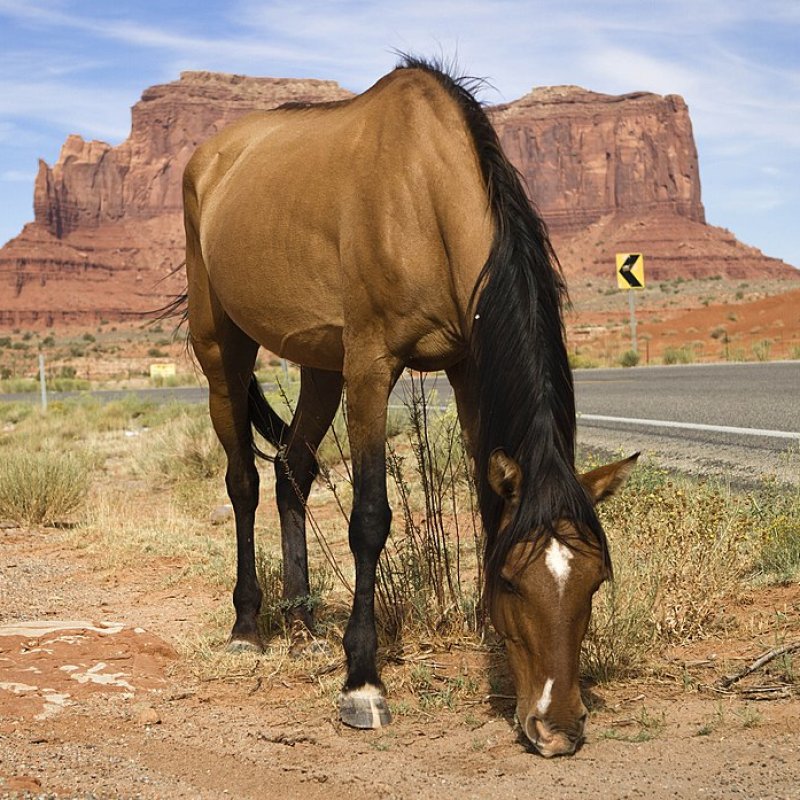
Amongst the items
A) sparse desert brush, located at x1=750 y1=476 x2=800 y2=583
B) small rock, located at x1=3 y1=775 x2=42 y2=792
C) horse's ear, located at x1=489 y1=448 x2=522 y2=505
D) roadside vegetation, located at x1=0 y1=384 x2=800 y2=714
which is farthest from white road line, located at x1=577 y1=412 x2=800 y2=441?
small rock, located at x1=3 y1=775 x2=42 y2=792

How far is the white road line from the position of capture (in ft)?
31.1

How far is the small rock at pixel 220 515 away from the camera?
29.2ft

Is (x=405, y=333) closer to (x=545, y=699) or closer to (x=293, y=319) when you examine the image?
(x=293, y=319)

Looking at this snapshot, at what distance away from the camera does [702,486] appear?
18.5 ft

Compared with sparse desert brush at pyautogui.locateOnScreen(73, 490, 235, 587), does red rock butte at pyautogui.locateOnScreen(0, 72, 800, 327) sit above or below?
above

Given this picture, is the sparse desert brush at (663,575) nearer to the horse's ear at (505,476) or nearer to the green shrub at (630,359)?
the horse's ear at (505,476)

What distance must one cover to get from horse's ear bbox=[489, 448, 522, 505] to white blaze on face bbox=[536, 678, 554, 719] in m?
0.57

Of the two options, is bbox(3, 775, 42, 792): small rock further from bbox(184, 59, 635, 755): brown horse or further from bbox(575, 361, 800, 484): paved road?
bbox(575, 361, 800, 484): paved road

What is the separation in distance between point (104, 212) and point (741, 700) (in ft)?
507

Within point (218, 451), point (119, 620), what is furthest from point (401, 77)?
point (218, 451)

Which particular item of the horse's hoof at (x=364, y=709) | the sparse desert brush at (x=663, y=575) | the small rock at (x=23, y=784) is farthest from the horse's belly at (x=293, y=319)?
the small rock at (x=23, y=784)

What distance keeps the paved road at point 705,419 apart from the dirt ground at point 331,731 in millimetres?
1731

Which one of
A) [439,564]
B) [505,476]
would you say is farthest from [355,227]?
[439,564]

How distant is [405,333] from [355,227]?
51 cm
